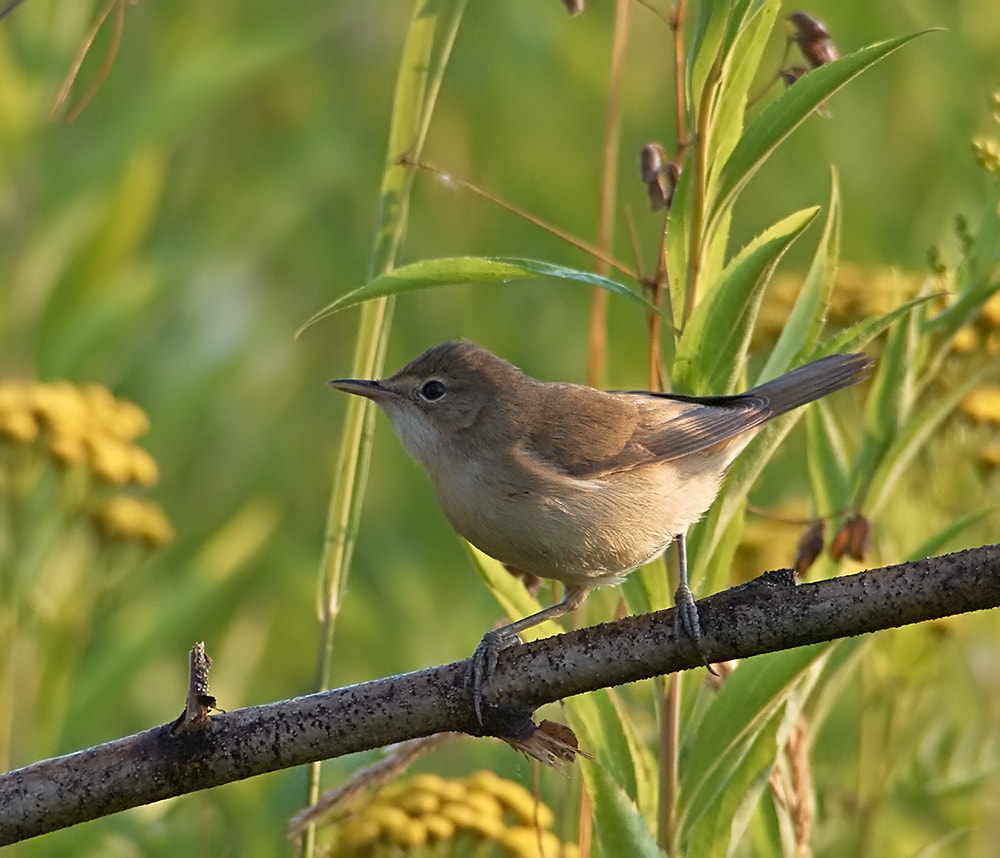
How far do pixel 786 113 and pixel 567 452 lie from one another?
36.1 inches

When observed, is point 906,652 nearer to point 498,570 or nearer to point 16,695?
point 498,570

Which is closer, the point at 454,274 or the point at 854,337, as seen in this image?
the point at 454,274

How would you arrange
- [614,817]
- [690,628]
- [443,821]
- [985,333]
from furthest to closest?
[985,333]
[443,821]
[614,817]
[690,628]

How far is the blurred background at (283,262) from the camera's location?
3.86 m

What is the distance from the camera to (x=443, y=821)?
284 cm

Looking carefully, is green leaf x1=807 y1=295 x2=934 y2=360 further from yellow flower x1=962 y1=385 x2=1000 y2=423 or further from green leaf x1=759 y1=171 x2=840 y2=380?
yellow flower x1=962 y1=385 x2=1000 y2=423

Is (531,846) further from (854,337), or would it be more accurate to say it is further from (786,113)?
(786,113)

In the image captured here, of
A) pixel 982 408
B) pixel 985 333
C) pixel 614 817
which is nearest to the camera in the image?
pixel 614 817

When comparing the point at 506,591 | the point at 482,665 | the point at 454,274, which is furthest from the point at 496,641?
the point at 454,274

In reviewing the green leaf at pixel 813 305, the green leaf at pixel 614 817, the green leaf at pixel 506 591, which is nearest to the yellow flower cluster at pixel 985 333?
the green leaf at pixel 813 305

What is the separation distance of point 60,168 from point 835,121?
2.88 m

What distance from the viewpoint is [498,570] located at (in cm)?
256

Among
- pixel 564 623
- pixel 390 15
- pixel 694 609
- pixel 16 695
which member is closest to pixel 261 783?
pixel 16 695

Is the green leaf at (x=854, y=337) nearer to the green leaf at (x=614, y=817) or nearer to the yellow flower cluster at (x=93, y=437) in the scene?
the green leaf at (x=614, y=817)
